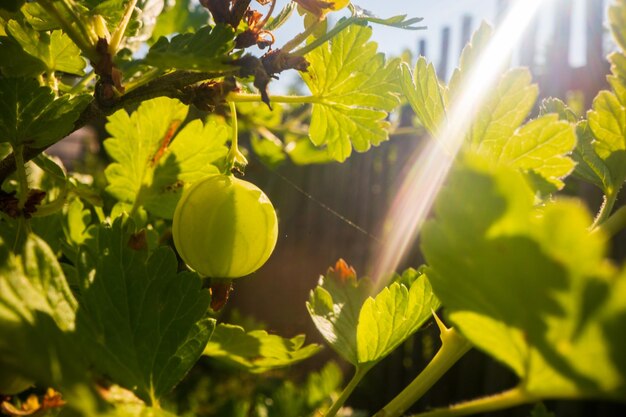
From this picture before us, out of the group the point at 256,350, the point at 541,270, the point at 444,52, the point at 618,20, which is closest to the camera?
the point at 541,270

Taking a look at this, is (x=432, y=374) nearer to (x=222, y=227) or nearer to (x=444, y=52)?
(x=222, y=227)

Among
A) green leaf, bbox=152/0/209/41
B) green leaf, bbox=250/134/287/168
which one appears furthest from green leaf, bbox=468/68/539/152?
green leaf, bbox=250/134/287/168

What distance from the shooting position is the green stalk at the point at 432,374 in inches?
19.5

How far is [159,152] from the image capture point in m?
0.83

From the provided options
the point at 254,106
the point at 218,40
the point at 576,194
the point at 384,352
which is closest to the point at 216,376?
the point at 254,106

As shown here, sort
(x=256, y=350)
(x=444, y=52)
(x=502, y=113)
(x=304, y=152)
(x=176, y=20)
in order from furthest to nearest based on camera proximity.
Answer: (x=444, y=52), (x=304, y=152), (x=176, y=20), (x=256, y=350), (x=502, y=113)

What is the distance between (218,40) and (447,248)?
0.98 ft

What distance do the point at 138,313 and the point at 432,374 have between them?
10.6 inches

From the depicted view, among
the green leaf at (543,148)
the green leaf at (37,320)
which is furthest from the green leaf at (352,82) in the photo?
the green leaf at (37,320)

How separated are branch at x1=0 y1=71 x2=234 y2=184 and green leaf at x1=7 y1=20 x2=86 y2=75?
102 millimetres

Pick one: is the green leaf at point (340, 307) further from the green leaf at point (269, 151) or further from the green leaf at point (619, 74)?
the green leaf at point (269, 151)

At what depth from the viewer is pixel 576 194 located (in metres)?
3.14

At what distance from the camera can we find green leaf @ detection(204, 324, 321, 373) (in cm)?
74

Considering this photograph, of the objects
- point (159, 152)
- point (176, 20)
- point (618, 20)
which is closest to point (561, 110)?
point (618, 20)
